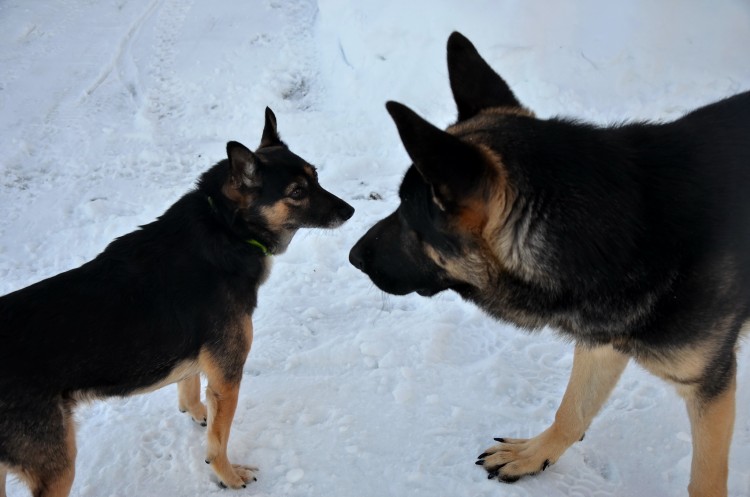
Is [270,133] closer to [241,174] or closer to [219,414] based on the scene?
[241,174]

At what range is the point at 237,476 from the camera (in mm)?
3465

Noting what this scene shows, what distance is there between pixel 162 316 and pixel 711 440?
2.86 metres

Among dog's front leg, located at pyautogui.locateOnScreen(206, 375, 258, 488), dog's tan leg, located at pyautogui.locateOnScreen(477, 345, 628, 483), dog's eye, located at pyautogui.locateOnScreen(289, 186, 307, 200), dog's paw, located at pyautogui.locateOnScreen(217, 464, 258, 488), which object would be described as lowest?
dog's paw, located at pyautogui.locateOnScreen(217, 464, 258, 488)

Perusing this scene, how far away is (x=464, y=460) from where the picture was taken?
354 cm

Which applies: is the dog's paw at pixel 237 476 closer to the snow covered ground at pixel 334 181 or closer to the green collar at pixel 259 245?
the snow covered ground at pixel 334 181

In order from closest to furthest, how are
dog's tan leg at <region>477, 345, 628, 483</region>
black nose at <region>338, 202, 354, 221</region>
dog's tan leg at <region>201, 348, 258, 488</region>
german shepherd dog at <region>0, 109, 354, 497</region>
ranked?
1. german shepherd dog at <region>0, 109, 354, 497</region>
2. dog's tan leg at <region>477, 345, 628, 483</region>
3. dog's tan leg at <region>201, 348, 258, 488</region>
4. black nose at <region>338, 202, 354, 221</region>

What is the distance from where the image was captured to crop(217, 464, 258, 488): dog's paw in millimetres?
3445

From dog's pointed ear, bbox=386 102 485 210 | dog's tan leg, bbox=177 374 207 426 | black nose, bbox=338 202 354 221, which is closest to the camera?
dog's pointed ear, bbox=386 102 485 210

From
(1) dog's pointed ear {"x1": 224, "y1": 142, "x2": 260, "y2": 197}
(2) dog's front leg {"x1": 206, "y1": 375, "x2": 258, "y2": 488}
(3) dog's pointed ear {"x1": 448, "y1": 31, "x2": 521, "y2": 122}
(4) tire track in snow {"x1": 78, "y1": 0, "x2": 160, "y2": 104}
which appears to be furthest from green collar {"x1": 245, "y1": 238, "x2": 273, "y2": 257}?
(4) tire track in snow {"x1": 78, "y1": 0, "x2": 160, "y2": 104}

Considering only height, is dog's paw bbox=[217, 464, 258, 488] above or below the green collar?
below

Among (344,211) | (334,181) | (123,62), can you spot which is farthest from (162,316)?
(123,62)

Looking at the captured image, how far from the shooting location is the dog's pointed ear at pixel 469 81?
275cm

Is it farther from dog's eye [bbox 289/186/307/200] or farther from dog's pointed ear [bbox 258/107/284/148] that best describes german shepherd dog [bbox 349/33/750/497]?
dog's pointed ear [bbox 258/107/284/148]

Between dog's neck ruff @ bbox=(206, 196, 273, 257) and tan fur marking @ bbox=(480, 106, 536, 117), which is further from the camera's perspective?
dog's neck ruff @ bbox=(206, 196, 273, 257)
